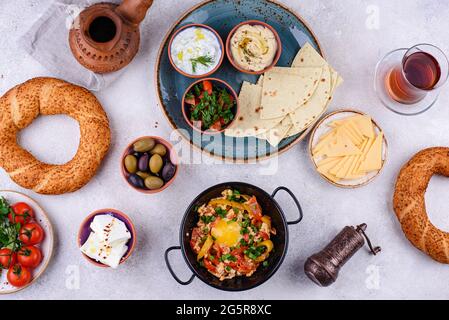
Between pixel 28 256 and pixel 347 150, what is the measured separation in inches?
68.2

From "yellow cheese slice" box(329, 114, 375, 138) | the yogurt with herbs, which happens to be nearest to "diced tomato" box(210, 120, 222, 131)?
the yogurt with herbs

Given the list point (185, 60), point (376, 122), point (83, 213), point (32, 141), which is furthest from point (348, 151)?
point (32, 141)

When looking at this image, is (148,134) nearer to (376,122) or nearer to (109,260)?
(109,260)

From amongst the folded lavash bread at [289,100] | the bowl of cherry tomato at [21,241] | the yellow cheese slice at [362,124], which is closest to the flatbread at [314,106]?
the folded lavash bread at [289,100]

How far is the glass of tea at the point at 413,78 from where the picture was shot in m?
2.71

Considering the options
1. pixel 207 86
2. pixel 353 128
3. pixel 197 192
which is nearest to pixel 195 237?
pixel 197 192

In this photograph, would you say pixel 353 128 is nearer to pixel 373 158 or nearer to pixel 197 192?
pixel 373 158

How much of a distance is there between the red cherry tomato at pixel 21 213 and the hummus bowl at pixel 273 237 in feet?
2.49

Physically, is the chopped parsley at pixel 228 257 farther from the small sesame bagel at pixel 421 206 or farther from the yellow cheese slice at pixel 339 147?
the small sesame bagel at pixel 421 206

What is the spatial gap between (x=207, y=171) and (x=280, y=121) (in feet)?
1.58

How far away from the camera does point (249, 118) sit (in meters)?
2.72

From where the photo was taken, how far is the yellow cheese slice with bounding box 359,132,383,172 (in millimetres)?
2713

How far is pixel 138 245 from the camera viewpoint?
2.80 metres

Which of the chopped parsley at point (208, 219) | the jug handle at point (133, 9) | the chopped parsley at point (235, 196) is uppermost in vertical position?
the jug handle at point (133, 9)
